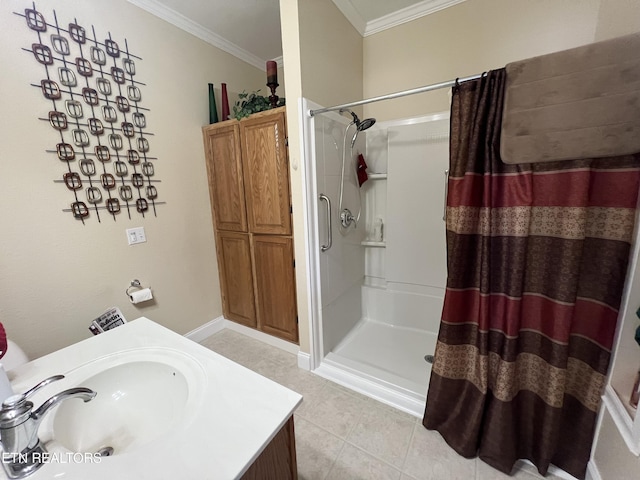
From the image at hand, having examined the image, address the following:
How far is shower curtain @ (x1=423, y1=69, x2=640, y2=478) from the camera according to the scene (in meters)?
0.95

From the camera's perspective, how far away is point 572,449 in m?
1.11

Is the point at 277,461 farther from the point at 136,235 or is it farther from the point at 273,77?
the point at 273,77

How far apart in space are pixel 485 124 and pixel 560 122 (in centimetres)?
24

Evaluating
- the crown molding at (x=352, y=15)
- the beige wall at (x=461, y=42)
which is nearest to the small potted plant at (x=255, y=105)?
the crown molding at (x=352, y=15)

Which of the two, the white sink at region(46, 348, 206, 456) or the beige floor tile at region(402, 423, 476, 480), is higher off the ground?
the white sink at region(46, 348, 206, 456)

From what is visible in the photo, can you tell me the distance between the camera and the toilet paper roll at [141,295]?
1.78 m

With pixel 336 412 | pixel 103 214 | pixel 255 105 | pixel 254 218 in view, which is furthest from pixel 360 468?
pixel 255 105

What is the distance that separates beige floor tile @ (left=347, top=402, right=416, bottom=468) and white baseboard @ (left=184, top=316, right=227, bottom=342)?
5.17ft

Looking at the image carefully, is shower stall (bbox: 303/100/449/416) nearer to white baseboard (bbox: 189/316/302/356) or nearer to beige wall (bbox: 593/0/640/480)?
white baseboard (bbox: 189/316/302/356)

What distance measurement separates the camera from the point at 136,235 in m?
1.83

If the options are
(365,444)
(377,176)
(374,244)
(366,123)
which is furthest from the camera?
(374,244)

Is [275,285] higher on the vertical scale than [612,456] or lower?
higher

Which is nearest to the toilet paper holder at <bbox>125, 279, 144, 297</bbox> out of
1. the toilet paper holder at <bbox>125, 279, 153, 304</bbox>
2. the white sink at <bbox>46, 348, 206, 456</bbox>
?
the toilet paper holder at <bbox>125, 279, 153, 304</bbox>

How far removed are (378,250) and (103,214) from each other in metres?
2.16
